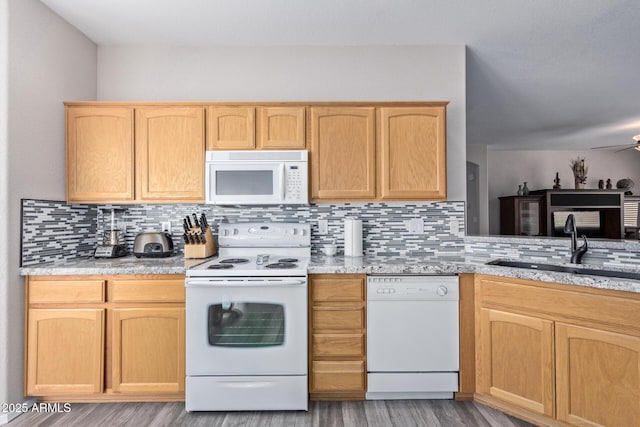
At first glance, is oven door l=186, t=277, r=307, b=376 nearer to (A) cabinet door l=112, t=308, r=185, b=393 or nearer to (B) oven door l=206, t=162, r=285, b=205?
(A) cabinet door l=112, t=308, r=185, b=393

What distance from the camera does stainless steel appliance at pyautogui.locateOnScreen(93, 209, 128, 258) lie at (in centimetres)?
247

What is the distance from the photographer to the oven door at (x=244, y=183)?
7.85ft

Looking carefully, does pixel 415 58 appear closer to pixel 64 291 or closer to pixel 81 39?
pixel 81 39

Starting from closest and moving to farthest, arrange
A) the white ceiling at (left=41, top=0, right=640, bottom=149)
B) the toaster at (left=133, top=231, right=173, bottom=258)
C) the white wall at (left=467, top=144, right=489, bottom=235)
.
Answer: the white ceiling at (left=41, top=0, right=640, bottom=149) < the toaster at (left=133, top=231, right=173, bottom=258) < the white wall at (left=467, top=144, right=489, bottom=235)

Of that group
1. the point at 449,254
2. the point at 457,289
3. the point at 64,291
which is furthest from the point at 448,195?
the point at 64,291

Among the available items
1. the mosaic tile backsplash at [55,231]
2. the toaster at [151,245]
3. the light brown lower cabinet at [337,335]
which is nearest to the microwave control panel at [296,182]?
the light brown lower cabinet at [337,335]

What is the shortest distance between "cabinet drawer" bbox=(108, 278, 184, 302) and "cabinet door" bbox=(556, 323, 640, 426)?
2.16 metres

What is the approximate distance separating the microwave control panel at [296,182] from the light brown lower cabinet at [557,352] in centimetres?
128

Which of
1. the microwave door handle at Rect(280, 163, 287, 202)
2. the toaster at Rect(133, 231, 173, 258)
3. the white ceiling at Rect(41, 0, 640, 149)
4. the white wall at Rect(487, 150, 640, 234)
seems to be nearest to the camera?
the white ceiling at Rect(41, 0, 640, 149)

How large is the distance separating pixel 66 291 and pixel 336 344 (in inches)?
66.6

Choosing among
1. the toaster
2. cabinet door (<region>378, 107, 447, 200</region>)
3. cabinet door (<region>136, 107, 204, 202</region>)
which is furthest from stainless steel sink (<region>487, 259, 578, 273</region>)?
the toaster

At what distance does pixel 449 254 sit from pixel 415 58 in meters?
1.60

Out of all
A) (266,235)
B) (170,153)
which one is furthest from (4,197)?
(266,235)

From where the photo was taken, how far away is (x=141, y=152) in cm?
244
